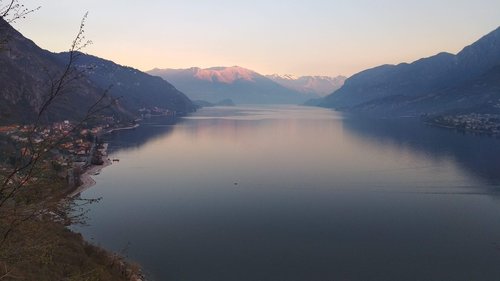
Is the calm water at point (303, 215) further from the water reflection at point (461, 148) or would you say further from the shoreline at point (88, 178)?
the shoreline at point (88, 178)

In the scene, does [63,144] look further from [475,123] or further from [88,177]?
[475,123]

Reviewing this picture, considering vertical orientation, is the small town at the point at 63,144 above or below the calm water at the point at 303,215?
above

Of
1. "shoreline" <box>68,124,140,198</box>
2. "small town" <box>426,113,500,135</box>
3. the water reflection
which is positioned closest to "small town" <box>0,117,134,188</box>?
"shoreline" <box>68,124,140,198</box>

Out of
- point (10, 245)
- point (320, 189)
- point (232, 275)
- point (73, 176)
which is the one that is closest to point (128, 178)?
point (73, 176)

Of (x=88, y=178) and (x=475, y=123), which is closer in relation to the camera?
(x=88, y=178)

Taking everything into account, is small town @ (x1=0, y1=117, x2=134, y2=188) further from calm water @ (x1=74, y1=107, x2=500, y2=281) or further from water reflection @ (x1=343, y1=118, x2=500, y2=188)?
water reflection @ (x1=343, y1=118, x2=500, y2=188)

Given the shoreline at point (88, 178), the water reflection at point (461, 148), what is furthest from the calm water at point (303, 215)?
the shoreline at point (88, 178)

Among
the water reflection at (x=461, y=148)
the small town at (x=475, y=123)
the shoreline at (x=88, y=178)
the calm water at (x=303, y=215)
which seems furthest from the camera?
the small town at (x=475, y=123)

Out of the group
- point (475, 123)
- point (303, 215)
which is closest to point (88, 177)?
point (303, 215)
